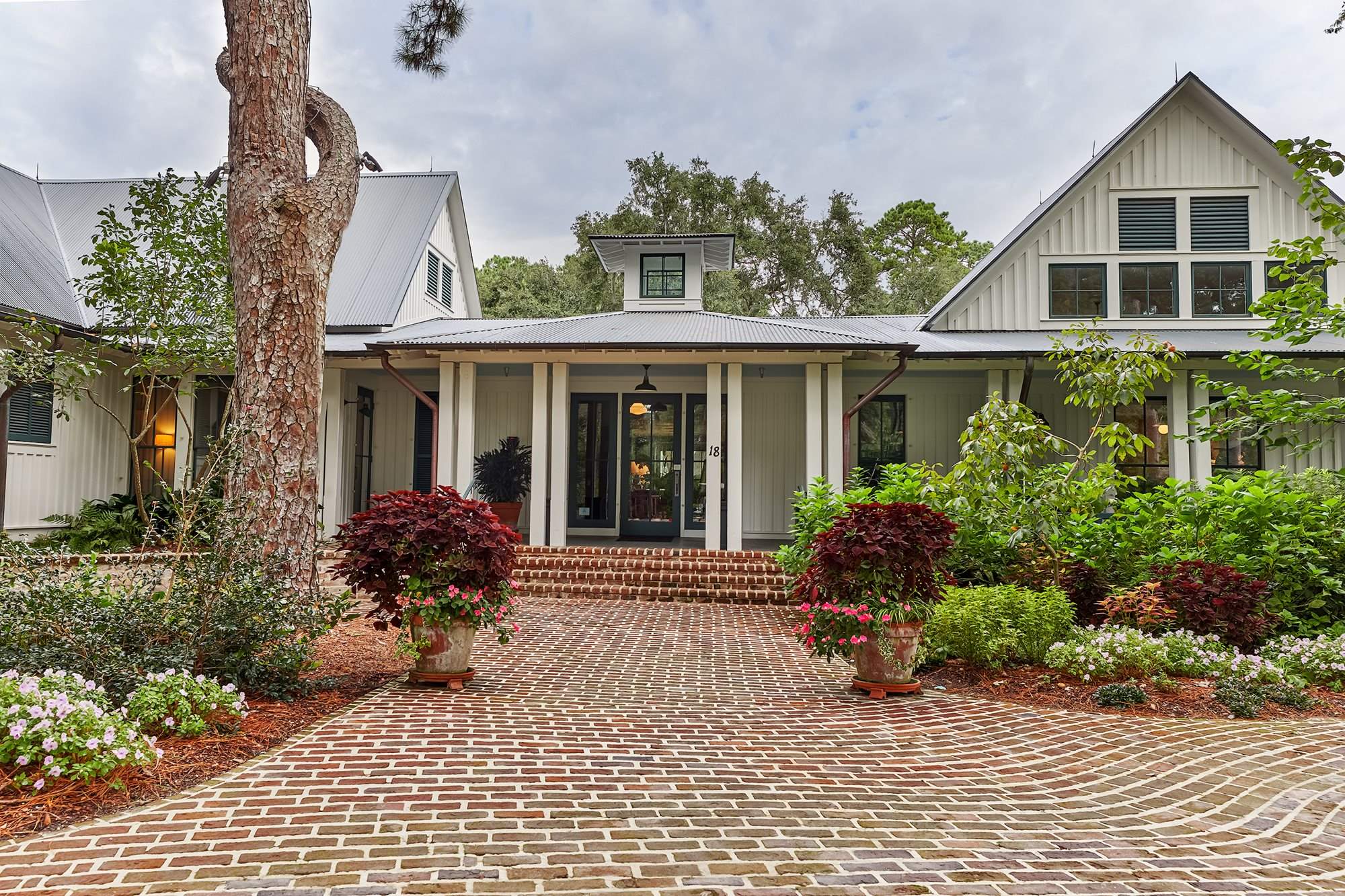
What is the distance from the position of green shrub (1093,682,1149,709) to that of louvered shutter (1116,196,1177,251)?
1027 cm

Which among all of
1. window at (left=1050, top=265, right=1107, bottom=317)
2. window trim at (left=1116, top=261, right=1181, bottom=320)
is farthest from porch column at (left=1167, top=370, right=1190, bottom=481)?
window at (left=1050, top=265, right=1107, bottom=317)

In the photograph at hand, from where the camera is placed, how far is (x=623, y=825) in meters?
3.01

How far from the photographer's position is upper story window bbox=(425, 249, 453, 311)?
1625cm

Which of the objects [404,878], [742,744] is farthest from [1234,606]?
[404,878]

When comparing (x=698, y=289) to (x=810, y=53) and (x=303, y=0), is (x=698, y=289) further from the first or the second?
(x=810, y=53)

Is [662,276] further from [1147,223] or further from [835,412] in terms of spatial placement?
[1147,223]

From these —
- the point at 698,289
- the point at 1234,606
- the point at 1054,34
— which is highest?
the point at 1054,34

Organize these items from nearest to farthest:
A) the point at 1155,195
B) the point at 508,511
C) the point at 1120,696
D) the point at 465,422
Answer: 1. the point at 1120,696
2. the point at 465,422
3. the point at 508,511
4. the point at 1155,195

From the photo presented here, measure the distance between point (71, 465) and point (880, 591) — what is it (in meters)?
12.7

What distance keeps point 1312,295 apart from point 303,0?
8.39 m

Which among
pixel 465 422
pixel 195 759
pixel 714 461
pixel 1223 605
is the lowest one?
pixel 195 759

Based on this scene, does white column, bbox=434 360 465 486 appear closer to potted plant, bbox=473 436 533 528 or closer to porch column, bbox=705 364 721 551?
potted plant, bbox=473 436 533 528

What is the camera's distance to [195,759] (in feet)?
11.6

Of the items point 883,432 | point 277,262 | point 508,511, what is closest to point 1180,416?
point 883,432
